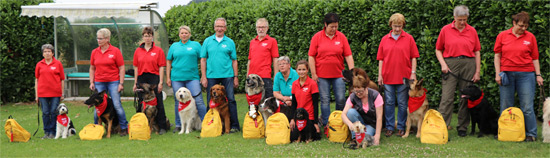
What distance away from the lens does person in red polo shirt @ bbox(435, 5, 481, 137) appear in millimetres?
6082

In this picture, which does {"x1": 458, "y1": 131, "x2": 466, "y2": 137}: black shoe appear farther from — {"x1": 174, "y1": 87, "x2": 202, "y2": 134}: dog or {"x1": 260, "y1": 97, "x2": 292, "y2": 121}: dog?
{"x1": 174, "y1": 87, "x2": 202, "y2": 134}: dog

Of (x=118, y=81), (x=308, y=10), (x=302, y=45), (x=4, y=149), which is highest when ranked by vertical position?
(x=308, y=10)

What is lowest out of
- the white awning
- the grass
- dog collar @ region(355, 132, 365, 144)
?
the grass

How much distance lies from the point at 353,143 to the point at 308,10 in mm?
4599

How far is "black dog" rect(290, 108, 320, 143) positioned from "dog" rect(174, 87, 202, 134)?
1.85 m

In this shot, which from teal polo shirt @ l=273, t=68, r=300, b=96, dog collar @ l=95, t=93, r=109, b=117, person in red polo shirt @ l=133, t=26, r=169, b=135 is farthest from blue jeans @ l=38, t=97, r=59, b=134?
teal polo shirt @ l=273, t=68, r=300, b=96

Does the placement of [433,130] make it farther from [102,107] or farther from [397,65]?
[102,107]

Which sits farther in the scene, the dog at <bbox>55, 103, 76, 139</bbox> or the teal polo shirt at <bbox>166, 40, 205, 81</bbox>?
the teal polo shirt at <bbox>166, 40, 205, 81</bbox>

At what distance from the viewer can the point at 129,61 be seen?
12109 mm

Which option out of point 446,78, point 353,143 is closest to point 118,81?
point 353,143

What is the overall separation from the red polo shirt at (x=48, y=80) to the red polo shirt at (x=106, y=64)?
1.94 ft

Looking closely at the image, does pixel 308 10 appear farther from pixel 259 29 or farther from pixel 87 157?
pixel 87 157

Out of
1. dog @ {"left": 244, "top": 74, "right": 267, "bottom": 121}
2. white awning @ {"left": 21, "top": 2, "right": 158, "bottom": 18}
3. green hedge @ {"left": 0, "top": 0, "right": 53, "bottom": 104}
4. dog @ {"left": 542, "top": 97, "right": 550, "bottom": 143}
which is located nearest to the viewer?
dog @ {"left": 542, "top": 97, "right": 550, "bottom": 143}

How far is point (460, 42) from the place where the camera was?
608 cm
